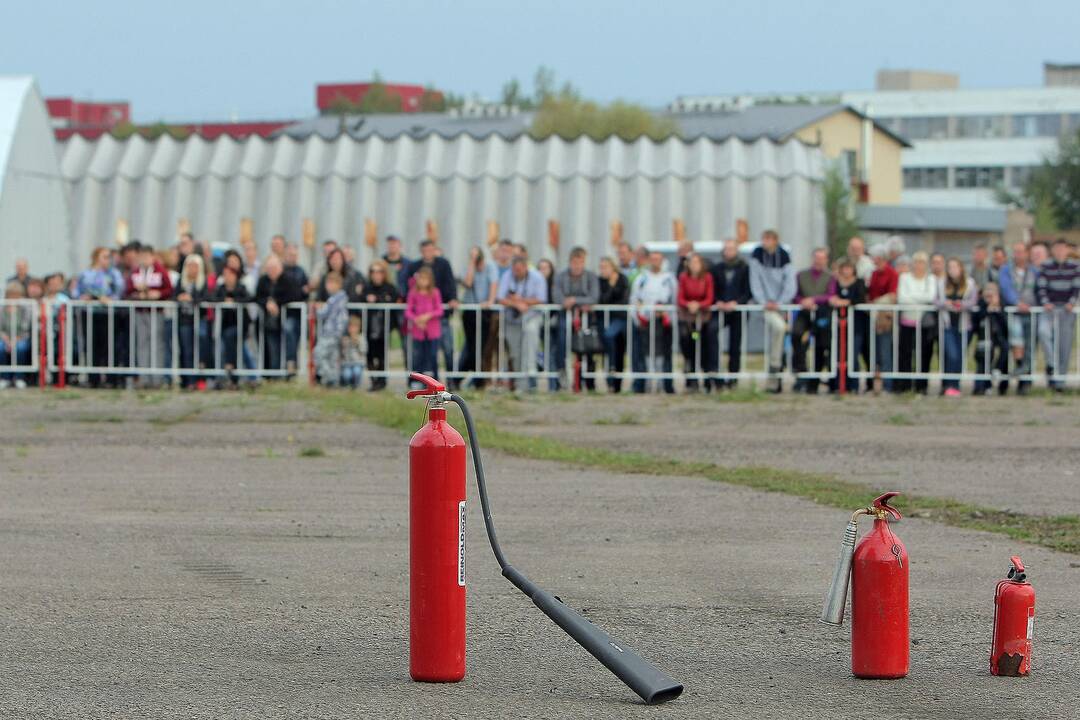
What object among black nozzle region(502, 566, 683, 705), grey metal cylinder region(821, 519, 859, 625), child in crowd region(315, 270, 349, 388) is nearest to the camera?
black nozzle region(502, 566, 683, 705)

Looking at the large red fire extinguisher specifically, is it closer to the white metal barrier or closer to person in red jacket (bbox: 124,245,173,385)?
the white metal barrier

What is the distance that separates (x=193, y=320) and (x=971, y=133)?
10967 cm

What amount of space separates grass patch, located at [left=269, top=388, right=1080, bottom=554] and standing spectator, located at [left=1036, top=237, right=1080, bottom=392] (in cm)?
767

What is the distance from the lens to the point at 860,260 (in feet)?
73.3

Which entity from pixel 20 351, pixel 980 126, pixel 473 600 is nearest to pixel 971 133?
pixel 980 126

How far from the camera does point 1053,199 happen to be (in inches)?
3866

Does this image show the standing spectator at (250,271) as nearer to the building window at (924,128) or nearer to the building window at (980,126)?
the building window at (924,128)

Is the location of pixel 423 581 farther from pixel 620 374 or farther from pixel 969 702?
pixel 620 374

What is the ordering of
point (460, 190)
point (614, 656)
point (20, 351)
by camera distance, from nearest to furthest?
point (614, 656) < point (20, 351) < point (460, 190)

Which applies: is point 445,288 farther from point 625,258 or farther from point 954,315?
point 954,315

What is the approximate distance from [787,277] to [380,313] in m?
5.26

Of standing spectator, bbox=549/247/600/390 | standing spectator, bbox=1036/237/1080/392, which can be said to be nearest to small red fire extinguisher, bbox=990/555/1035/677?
standing spectator, bbox=549/247/600/390

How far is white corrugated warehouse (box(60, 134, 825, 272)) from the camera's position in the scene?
33312 mm

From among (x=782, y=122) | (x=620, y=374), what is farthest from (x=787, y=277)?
(x=782, y=122)
